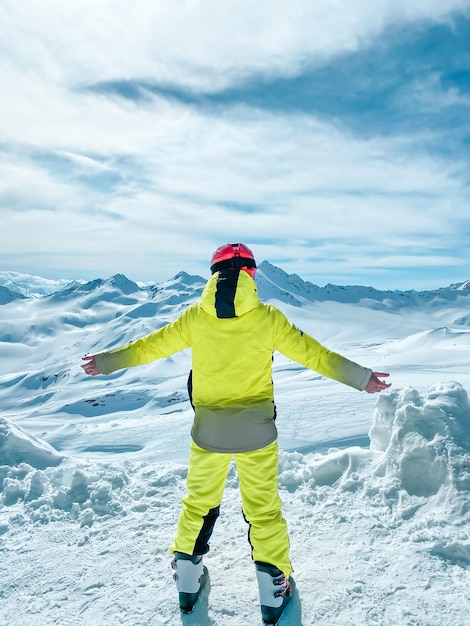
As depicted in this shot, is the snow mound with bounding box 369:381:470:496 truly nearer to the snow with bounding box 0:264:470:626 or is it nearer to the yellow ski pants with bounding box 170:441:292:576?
the snow with bounding box 0:264:470:626

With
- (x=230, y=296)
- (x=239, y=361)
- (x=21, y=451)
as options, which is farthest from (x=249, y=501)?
(x=21, y=451)

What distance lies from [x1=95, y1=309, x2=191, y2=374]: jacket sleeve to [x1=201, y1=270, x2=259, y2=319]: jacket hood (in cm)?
30

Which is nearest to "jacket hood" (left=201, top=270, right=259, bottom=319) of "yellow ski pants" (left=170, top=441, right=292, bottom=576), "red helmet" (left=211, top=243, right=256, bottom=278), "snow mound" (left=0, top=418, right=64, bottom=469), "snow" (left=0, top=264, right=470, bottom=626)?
"red helmet" (left=211, top=243, right=256, bottom=278)

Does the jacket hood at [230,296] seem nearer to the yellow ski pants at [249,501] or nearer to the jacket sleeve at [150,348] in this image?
the jacket sleeve at [150,348]

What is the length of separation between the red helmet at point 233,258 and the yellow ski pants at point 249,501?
1.17m

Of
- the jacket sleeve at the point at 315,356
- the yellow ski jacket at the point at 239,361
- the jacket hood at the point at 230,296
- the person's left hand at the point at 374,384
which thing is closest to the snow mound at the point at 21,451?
the yellow ski jacket at the point at 239,361

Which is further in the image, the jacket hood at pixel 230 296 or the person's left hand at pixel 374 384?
the person's left hand at pixel 374 384

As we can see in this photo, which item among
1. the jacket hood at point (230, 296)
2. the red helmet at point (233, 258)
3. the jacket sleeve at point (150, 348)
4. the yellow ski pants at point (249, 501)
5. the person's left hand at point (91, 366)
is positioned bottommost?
the yellow ski pants at point (249, 501)

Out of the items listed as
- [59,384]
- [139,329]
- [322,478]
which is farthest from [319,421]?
[139,329]

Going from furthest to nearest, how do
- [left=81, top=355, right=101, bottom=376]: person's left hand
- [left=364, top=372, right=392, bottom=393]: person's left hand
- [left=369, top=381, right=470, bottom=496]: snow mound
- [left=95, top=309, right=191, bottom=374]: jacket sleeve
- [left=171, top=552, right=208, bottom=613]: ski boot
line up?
1. [left=369, top=381, right=470, bottom=496]: snow mound
2. [left=81, top=355, right=101, bottom=376]: person's left hand
3. [left=95, top=309, right=191, bottom=374]: jacket sleeve
4. [left=364, top=372, right=392, bottom=393]: person's left hand
5. [left=171, top=552, right=208, bottom=613]: ski boot

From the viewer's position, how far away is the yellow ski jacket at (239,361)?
278 centimetres

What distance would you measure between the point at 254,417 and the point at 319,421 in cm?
1020

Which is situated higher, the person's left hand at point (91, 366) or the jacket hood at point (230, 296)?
the jacket hood at point (230, 296)

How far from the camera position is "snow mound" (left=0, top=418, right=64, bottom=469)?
4.91 m
